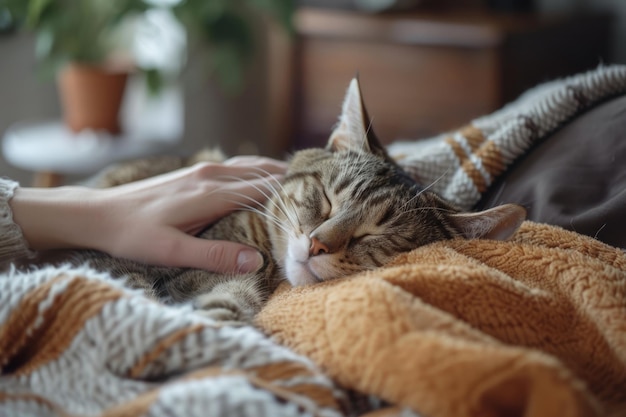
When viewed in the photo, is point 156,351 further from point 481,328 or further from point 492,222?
point 492,222

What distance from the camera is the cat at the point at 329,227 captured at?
101cm

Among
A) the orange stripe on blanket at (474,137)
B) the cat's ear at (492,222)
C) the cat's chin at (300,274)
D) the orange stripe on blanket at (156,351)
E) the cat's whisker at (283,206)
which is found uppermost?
the orange stripe on blanket at (474,137)

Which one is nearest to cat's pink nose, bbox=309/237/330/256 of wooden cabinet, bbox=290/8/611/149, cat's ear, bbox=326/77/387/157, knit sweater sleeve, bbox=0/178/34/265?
cat's ear, bbox=326/77/387/157

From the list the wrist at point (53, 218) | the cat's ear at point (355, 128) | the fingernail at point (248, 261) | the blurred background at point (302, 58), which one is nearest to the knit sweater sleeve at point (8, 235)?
the wrist at point (53, 218)

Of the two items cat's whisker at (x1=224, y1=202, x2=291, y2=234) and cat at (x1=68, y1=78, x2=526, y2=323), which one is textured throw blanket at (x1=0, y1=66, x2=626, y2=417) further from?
cat's whisker at (x1=224, y1=202, x2=291, y2=234)

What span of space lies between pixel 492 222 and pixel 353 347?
359mm

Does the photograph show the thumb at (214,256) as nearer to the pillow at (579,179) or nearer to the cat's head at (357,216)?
the cat's head at (357,216)

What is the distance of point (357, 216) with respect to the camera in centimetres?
105

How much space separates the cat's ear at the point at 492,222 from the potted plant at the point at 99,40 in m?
1.67

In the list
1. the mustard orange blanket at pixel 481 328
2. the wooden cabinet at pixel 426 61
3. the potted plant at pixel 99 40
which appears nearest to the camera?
the mustard orange blanket at pixel 481 328

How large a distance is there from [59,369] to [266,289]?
43 centimetres

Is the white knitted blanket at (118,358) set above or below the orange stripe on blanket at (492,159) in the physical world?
below

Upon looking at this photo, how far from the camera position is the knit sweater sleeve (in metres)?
1.05

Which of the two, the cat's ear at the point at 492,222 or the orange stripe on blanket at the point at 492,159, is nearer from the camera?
the cat's ear at the point at 492,222
